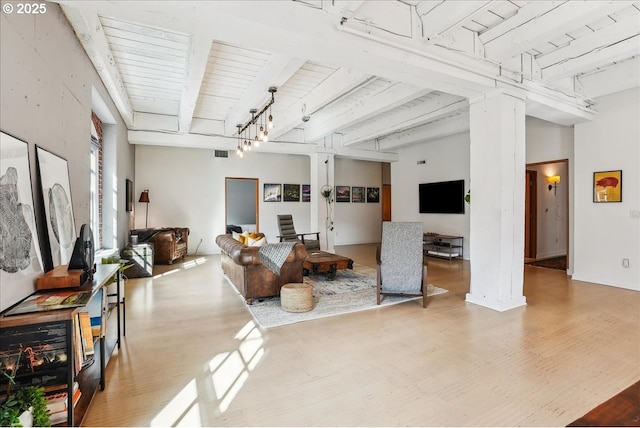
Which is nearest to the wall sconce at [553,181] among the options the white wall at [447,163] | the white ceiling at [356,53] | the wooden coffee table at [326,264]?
the white wall at [447,163]

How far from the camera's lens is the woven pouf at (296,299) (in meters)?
3.58

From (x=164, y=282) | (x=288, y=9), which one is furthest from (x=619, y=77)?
(x=164, y=282)

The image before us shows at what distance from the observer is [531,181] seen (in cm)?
743

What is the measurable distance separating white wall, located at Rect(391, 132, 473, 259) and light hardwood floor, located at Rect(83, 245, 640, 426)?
3750 millimetres

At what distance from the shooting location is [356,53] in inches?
107

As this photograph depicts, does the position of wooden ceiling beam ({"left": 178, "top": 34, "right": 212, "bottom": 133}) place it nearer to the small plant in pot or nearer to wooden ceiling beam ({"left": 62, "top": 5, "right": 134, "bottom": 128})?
wooden ceiling beam ({"left": 62, "top": 5, "right": 134, "bottom": 128})

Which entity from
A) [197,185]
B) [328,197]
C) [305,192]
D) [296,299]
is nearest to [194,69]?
[296,299]

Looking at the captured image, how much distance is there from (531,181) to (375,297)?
5.73 metres

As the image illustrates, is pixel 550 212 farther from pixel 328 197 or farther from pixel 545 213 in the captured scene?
pixel 328 197

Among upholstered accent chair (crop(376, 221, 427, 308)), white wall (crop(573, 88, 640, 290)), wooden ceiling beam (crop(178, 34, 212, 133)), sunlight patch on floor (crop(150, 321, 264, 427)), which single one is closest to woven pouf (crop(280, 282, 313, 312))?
sunlight patch on floor (crop(150, 321, 264, 427))

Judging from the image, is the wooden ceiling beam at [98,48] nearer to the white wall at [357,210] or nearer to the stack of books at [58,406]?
the stack of books at [58,406]

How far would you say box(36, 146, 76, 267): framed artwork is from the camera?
2.09 m

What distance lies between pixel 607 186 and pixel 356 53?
4.78 m

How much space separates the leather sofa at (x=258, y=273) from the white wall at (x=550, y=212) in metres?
6.27
